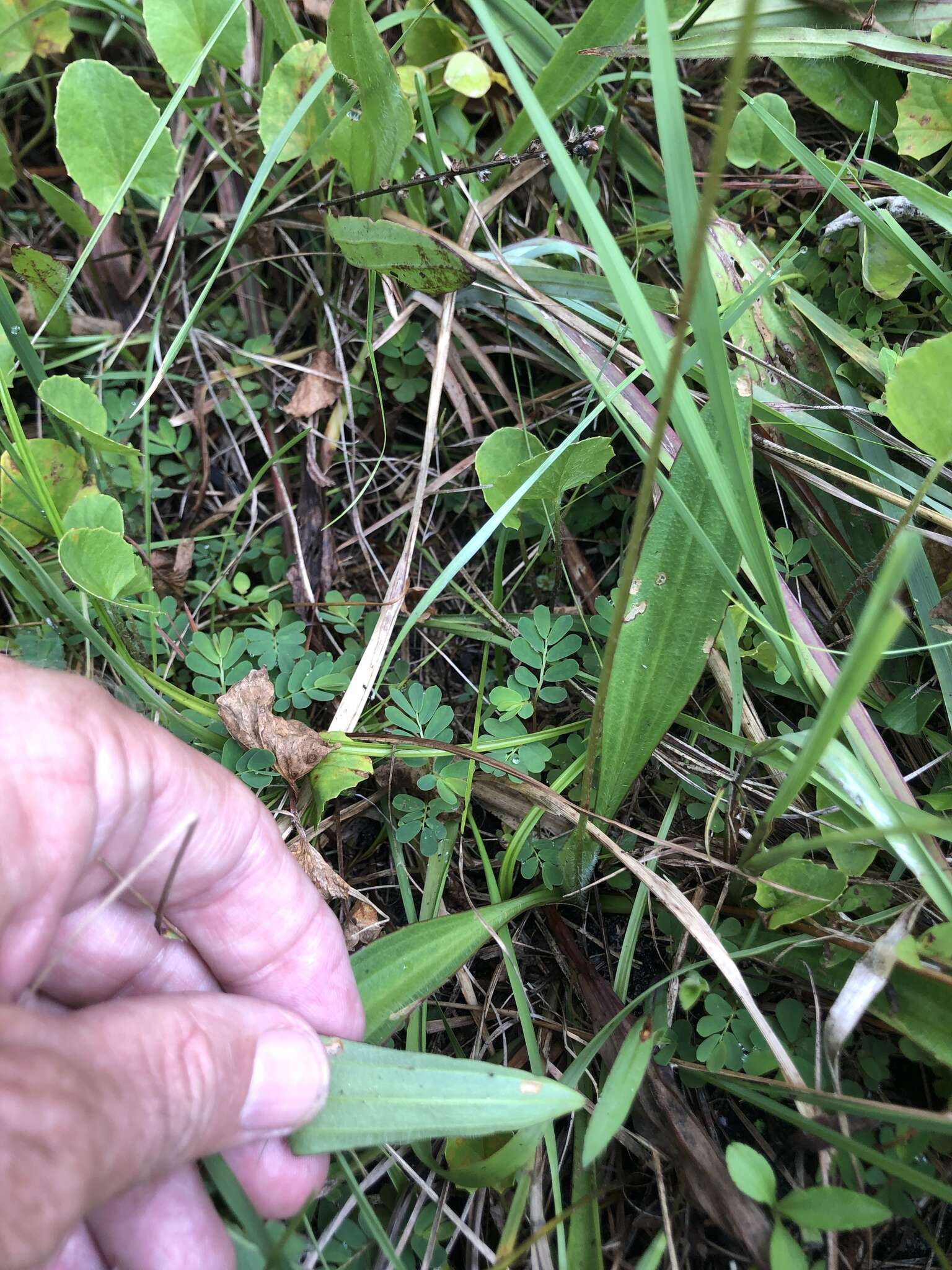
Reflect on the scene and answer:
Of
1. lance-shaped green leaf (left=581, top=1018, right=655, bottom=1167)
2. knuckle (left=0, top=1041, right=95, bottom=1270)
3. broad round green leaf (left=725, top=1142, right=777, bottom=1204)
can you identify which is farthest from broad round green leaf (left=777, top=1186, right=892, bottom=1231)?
knuckle (left=0, top=1041, right=95, bottom=1270)

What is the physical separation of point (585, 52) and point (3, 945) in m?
1.82

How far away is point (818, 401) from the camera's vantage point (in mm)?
1665

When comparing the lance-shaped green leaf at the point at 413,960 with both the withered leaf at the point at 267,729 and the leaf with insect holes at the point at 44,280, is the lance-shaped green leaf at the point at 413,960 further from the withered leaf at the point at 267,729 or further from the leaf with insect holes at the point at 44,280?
the leaf with insect holes at the point at 44,280

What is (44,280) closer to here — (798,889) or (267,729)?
(267,729)

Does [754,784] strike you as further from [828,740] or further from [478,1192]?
[478,1192]

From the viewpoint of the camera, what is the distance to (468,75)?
1.80 m

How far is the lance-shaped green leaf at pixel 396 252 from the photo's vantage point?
5.31 feet

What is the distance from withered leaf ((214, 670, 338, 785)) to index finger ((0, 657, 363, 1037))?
7.6 inches

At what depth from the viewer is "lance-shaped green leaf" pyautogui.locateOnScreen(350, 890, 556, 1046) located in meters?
1.30

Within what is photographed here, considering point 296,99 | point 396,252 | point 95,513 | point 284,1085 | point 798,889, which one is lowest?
point 798,889

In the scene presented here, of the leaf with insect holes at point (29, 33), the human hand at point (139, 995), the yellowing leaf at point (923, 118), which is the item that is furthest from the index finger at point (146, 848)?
the yellowing leaf at point (923, 118)

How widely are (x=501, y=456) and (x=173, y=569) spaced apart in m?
0.81

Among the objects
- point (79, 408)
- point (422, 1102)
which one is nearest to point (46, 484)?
point (79, 408)

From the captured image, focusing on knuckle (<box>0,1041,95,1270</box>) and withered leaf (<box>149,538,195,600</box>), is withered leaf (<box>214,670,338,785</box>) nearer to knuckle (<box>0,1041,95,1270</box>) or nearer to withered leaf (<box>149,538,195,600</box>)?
withered leaf (<box>149,538,195,600</box>)
